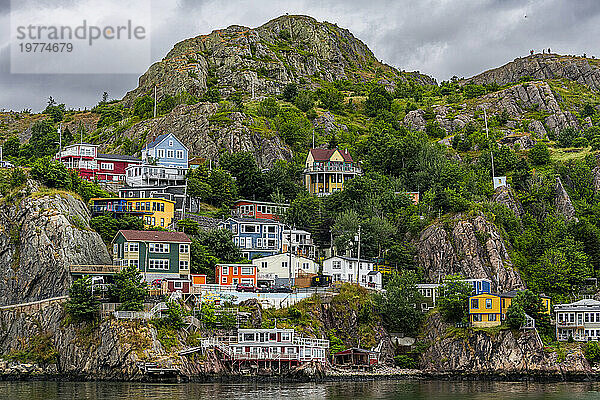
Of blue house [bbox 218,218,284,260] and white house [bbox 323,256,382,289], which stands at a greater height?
blue house [bbox 218,218,284,260]

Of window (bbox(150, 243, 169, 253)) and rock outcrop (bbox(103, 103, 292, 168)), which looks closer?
window (bbox(150, 243, 169, 253))

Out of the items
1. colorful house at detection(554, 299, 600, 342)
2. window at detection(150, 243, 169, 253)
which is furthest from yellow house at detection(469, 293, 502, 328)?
window at detection(150, 243, 169, 253)

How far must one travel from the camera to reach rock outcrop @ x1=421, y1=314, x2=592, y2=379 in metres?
90.8

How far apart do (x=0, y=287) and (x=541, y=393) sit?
56.6m

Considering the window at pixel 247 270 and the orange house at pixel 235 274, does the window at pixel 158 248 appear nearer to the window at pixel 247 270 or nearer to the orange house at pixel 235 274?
the orange house at pixel 235 274

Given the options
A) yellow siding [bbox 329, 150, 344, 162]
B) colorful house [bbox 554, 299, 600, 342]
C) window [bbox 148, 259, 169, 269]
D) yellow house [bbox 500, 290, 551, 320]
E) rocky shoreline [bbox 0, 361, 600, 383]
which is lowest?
→ rocky shoreline [bbox 0, 361, 600, 383]

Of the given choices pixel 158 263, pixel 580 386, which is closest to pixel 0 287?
pixel 158 263

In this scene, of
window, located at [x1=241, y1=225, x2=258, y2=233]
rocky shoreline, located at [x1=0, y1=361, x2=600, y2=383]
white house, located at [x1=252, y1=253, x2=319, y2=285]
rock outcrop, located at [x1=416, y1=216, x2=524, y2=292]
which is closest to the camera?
rocky shoreline, located at [x1=0, y1=361, x2=600, y2=383]

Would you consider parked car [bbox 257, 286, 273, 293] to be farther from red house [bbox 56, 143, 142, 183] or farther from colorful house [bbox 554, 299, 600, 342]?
red house [bbox 56, 143, 142, 183]

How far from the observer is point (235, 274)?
9894 cm

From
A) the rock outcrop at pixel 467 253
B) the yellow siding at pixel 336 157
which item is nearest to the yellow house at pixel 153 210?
the rock outcrop at pixel 467 253

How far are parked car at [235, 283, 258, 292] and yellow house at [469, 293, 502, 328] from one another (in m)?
25.4

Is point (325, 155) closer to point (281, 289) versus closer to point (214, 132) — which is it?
point (214, 132)

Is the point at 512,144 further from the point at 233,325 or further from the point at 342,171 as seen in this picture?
the point at 233,325
